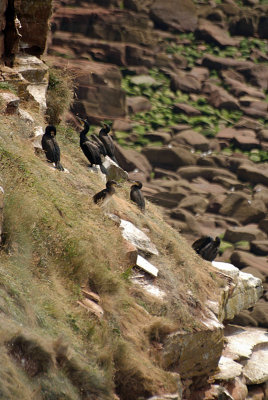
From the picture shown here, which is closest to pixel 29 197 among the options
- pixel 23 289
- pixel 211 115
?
pixel 23 289

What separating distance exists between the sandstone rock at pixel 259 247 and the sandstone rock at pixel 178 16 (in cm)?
3663

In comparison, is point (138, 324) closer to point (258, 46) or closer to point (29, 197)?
point (29, 197)

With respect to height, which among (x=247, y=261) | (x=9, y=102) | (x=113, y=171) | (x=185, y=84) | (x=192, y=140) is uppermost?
(x=9, y=102)

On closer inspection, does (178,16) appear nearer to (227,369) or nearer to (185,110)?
(185,110)

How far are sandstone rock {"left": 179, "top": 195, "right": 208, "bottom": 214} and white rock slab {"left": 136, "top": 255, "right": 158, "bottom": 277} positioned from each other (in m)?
32.7

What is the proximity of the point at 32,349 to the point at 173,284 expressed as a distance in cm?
636

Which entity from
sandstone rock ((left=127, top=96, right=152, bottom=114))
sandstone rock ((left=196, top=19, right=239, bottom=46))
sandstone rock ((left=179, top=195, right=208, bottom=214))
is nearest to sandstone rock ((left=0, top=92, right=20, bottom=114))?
sandstone rock ((left=179, top=195, right=208, bottom=214))

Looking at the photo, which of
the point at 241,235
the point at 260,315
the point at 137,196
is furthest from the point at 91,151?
the point at 241,235

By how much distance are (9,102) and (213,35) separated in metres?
63.1

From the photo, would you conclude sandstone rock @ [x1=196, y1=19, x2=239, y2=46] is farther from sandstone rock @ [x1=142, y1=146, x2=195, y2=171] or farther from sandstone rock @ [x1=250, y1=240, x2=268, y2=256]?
sandstone rock @ [x1=250, y1=240, x2=268, y2=256]

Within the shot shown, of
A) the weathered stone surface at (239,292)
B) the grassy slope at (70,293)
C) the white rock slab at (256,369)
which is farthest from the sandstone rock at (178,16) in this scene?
the grassy slope at (70,293)

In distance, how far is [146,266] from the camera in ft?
45.9

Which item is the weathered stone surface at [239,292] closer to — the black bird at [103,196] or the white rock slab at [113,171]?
the white rock slab at [113,171]

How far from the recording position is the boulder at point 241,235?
43688mm
